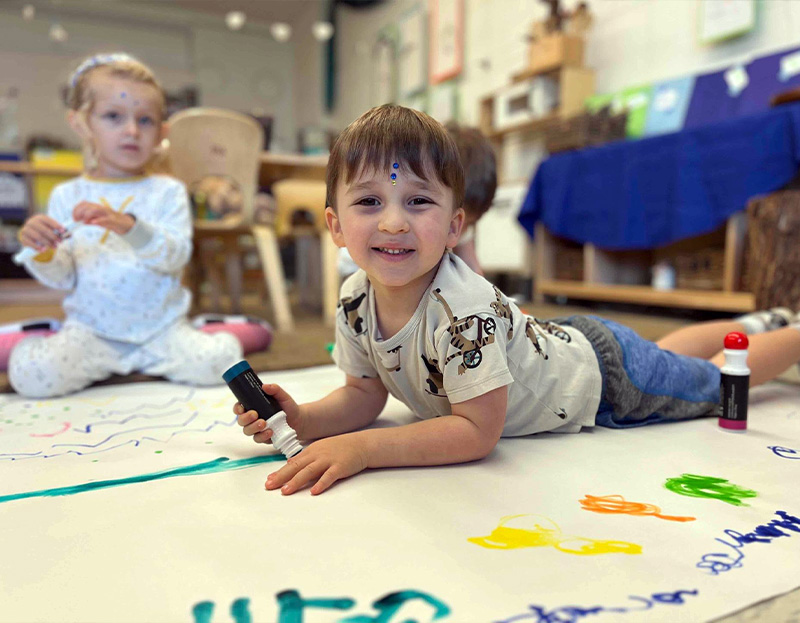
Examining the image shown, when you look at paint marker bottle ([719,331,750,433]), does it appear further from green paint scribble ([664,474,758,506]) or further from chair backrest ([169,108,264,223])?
chair backrest ([169,108,264,223])

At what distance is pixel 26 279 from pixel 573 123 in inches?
131

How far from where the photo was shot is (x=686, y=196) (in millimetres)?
2105

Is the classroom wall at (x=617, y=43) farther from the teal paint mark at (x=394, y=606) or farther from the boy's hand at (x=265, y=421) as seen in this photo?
the teal paint mark at (x=394, y=606)

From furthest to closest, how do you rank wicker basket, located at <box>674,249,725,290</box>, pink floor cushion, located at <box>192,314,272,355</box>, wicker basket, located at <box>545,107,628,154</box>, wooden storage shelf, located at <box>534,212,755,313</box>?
1. wicker basket, located at <box>545,107,628,154</box>
2. wicker basket, located at <box>674,249,725,290</box>
3. wooden storage shelf, located at <box>534,212,755,313</box>
4. pink floor cushion, located at <box>192,314,272,355</box>

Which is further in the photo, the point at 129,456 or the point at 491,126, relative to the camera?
the point at 491,126

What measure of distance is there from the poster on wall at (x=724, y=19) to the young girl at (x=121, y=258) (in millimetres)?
1989

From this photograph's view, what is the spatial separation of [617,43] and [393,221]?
8.27 feet

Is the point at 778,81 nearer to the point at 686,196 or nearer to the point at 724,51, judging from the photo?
the point at 724,51

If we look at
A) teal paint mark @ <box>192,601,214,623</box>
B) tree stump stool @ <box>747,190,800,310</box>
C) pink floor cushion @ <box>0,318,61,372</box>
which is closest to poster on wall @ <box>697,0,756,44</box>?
tree stump stool @ <box>747,190,800,310</box>

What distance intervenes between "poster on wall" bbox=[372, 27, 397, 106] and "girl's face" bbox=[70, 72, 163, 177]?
332 centimetres

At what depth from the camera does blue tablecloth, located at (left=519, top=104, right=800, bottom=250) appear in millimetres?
1848

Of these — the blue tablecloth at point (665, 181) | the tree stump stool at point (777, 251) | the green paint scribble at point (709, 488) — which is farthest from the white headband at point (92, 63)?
the blue tablecloth at point (665, 181)

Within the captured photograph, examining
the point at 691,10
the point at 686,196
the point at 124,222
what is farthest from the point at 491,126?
the point at 124,222

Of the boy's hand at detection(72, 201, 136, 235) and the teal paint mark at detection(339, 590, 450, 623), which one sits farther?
the boy's hand at detection(72, 201, 136, 235)
